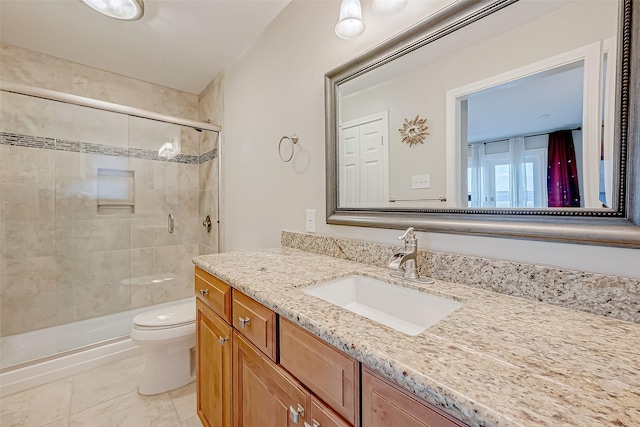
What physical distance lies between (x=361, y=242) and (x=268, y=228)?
Answer: 2.88 ft

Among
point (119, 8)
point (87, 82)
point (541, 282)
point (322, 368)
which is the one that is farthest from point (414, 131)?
point (87, 82)

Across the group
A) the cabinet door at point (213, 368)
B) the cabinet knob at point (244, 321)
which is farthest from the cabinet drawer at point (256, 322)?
the cabinet door at point (213, 368)

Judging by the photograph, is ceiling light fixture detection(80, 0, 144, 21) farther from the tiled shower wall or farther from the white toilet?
the white toilet

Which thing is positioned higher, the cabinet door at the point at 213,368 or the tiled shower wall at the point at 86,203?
the tiled shower wall at the point at 86,203

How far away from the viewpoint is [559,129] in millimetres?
737

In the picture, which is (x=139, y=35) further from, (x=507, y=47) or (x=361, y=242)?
(x=507, y=47)

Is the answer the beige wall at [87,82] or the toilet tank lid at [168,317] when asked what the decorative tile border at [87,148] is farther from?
the toilet tank lid at [168,317]

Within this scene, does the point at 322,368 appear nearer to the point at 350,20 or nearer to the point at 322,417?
the point at 322,417

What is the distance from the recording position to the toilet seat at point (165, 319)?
166cm

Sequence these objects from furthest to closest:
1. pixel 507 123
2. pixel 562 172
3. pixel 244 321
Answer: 1. pixel 244 321
2. pixel 507 123
3. pixel 562 172

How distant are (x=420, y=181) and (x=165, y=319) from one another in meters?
1.70

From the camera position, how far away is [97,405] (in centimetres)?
159

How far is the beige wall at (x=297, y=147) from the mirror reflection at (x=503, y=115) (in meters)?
0.13

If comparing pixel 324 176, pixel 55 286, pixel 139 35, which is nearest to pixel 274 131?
pixel 324 176
